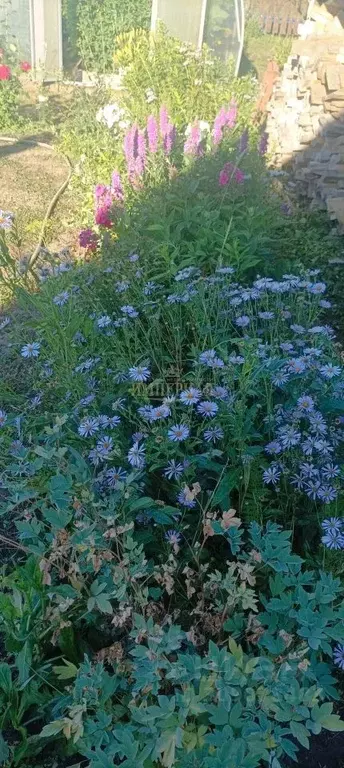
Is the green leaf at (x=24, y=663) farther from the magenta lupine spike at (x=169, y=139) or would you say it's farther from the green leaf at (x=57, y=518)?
the magenta lupine spike at (x=169, y=139)

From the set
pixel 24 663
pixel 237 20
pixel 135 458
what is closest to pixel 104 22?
pixel 237 20

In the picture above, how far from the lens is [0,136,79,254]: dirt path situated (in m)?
5.19

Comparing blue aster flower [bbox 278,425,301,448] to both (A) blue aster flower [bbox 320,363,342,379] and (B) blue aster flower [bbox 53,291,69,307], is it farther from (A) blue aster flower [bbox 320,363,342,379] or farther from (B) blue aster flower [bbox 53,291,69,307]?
(B) blue aster flower [bbox 53,291,69,307]

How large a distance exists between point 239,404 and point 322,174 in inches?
150

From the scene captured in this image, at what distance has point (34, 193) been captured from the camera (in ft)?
20.0

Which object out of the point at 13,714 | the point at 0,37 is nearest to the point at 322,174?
the point at 13,714

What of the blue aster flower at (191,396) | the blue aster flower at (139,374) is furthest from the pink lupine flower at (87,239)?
the blue aster flower at (191,396)

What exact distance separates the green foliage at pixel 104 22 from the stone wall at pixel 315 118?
12.0 ft

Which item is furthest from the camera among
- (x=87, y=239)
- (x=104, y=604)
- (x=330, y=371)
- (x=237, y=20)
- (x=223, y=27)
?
(x=223, y=27)

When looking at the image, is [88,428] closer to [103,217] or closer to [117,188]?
[103,217]

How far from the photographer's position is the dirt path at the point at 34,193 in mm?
5188

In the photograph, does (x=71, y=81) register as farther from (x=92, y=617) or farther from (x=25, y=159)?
(x=92, y=617)

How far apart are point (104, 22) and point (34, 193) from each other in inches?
210

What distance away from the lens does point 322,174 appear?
5.14 m
